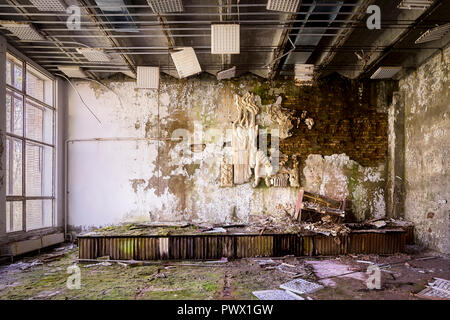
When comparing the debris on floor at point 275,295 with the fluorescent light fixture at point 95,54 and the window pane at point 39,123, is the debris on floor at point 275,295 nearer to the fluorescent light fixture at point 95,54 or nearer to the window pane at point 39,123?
the fluorescent light fixture at point 95,54

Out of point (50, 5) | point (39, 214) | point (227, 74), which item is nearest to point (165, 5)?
point (50, 5)

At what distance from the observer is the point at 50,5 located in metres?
4.73

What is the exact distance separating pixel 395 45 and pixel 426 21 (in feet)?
2.45

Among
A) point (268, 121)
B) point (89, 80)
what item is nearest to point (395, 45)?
point (268, 121)

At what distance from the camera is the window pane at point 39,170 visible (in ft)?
23.0

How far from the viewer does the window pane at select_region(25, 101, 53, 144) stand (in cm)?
701

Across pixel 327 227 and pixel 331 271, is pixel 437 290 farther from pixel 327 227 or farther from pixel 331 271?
pixel 327 227

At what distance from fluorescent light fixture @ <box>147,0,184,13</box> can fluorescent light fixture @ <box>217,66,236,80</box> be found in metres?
2.53

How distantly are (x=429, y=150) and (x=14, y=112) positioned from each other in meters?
9.52

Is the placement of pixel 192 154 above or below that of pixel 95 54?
below

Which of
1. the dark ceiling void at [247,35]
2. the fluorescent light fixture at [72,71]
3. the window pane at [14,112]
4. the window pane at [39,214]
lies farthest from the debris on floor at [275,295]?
the fluorescent light fixture at [72,71]

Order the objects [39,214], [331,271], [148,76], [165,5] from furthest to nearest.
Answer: [39,214] → [148,76] → [331,271] → [165,5]

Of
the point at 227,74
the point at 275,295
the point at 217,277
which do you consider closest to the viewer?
the point at 275,295

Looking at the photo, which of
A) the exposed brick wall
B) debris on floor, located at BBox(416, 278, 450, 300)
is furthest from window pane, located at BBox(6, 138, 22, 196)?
debris on floor, located at BBox(416, 278, 450, 300)
